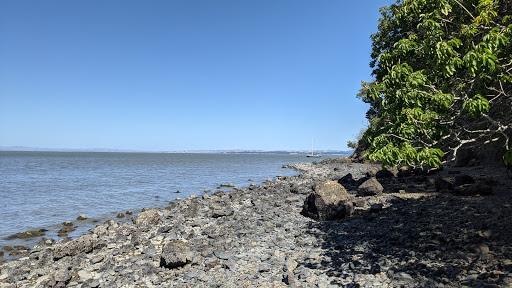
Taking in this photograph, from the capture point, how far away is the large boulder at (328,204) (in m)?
19.4

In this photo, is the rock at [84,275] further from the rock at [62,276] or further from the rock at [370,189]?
the rock at [370,189]

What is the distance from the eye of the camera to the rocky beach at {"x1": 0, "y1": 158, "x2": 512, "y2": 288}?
11484mm

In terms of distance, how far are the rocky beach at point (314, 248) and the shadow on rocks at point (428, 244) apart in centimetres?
3

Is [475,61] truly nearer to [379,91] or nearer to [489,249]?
[379,91]

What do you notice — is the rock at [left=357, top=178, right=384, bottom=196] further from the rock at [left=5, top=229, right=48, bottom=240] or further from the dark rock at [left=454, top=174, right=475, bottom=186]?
the rock at [left=5, top=229, right=48, bottom=240]

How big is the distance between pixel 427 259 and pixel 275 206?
14037 millimetres

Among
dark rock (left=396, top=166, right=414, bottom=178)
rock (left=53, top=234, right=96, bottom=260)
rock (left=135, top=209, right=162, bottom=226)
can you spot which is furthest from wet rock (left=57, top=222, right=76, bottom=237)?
dark rock (left=396, top=166, right=414, bottom=178)

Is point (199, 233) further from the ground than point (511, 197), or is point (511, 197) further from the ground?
point (511, 197)

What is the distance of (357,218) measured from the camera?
1880 cm

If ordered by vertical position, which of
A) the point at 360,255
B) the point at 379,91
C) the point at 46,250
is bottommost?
the point at 46,250

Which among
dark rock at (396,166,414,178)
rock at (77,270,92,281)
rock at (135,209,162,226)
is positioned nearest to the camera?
rock at (77,270,92,281)

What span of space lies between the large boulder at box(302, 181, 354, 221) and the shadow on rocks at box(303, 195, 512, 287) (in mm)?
765

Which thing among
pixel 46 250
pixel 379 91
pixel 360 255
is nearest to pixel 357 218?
pixel 360 255

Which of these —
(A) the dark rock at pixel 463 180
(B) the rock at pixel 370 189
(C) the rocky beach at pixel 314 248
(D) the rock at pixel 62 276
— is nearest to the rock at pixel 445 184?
(C) the rocky beach at pixel 314 248
